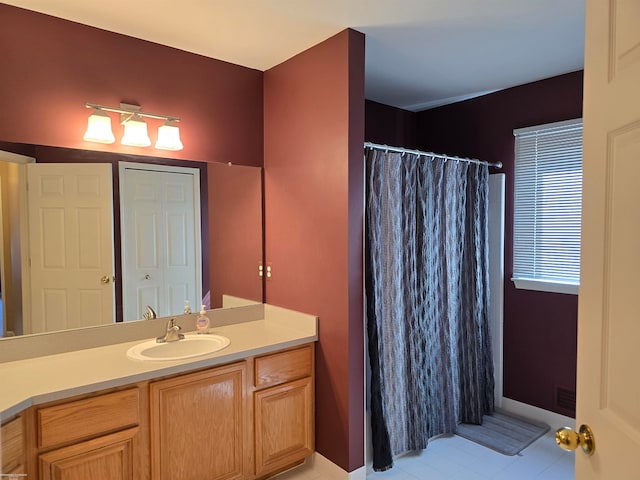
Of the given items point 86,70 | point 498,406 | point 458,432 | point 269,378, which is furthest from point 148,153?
point 498,406

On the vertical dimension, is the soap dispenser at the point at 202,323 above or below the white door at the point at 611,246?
below

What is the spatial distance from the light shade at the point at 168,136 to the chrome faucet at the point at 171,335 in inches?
37.7

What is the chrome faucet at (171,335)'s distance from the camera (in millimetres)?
2203

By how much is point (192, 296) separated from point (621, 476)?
2.15 meters

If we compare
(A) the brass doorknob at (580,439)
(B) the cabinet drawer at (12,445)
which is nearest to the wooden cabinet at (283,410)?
(B) the cabinet drawer at (12,445)

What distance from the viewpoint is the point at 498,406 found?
318 centimetres

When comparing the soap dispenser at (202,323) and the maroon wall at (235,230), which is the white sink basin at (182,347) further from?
the maroon wall at (235,230)

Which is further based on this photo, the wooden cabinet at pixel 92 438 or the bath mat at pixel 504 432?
the bath mat at pixel 504 432

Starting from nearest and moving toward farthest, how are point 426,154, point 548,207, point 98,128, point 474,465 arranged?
1. point 98,128
2. point 474,465
3. point 426,154
4. point 548,207

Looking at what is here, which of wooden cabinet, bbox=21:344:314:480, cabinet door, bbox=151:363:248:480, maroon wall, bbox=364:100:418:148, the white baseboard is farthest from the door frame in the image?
the white baseboard

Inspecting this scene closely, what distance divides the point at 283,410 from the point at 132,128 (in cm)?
169

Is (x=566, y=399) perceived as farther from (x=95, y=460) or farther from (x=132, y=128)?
(x=132, y=128)

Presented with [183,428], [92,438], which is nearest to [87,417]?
[92,438]

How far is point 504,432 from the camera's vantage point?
2832mm
